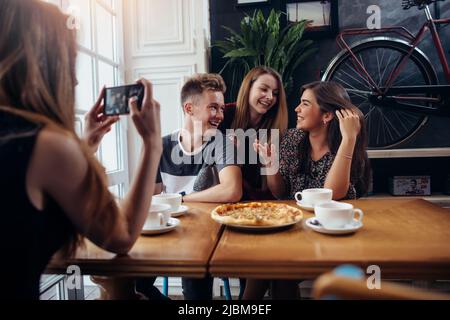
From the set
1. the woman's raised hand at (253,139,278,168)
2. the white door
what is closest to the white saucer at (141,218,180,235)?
the woman's raised hand at (253,139,278,168)

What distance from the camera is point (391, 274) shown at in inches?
30.7

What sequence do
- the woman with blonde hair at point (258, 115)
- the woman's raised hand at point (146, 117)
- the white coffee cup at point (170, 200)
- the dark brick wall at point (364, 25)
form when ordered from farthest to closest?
the dark brick wall at point (364, 25) → the woman with blonde hair at point (258, 115) → the white coffee cup at point (170, 200) → the woman's raised hand at point (146, 117)

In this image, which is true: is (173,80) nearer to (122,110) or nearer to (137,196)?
(122,110)

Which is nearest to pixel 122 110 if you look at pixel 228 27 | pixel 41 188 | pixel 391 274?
pixel 41 188

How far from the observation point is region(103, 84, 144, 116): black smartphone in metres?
0.94

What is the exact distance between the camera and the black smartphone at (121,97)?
0.94 meters

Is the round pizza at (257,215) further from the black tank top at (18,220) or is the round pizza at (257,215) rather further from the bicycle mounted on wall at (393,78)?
the bicycle mounted on wall at (393,78)

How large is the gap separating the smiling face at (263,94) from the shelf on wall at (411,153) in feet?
3.22

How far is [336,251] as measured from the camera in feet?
2.80

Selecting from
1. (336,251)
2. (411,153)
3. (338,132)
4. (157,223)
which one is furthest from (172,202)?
(411,153)

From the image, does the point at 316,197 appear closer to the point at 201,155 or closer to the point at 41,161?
the point at 201,155

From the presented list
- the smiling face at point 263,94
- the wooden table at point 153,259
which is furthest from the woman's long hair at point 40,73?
the smiling face at point 263,94

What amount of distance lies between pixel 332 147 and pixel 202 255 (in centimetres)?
130

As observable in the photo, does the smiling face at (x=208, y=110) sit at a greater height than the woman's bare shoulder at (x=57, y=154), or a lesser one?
greater
